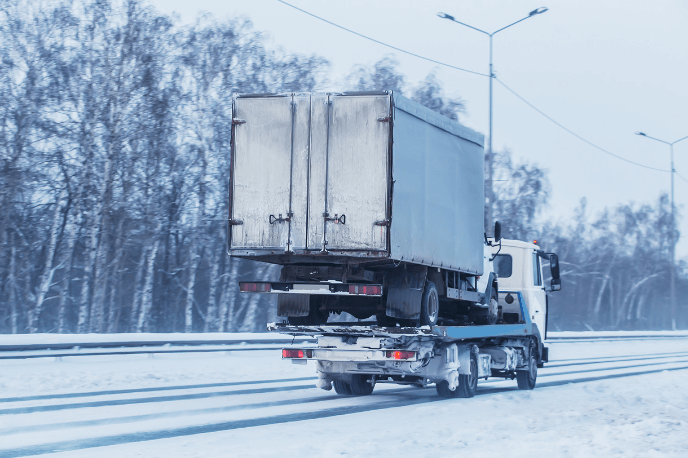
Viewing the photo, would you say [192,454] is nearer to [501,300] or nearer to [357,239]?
[357,239]

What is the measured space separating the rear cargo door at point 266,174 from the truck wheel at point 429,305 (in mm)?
1886

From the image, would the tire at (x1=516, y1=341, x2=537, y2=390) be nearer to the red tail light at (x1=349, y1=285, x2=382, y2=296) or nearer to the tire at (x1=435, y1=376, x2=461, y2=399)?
the tire at (x1=435, y1=376, x2=461, y2=399)

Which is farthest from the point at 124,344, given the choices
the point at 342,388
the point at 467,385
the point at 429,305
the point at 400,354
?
the point at 429,305

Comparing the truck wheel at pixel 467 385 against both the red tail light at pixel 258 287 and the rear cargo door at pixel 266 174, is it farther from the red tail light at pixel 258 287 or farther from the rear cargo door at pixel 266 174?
the rear cargo door at pixel 266 174

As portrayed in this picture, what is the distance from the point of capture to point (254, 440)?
8.04 m

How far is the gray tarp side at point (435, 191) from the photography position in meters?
10.3

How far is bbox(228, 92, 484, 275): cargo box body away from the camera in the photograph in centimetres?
1005

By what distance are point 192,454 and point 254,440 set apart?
96 cm

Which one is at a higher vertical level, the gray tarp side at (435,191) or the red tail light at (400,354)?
the gray tarp side at (435,191)

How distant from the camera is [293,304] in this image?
11.2 m

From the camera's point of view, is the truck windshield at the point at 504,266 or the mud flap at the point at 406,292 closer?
the mud flap at the point at 406,292

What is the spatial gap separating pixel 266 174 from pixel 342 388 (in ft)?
14.5

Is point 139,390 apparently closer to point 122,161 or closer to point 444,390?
point 444,390

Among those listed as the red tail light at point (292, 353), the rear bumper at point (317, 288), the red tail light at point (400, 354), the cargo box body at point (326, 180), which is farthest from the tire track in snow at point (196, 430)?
the cargo box body at point (326, 180)
